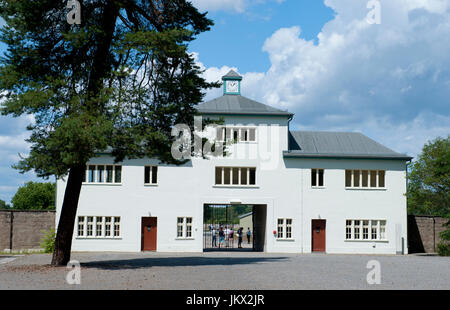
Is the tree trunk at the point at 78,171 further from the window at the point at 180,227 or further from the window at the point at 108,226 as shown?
the window at the point at 180,227

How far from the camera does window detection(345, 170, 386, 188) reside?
35.9 m

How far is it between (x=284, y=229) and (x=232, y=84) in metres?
10.4

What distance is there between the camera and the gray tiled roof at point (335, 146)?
116ft

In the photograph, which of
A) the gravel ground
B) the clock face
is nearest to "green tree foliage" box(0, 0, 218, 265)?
the gravel ground

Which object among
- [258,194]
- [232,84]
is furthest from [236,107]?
[258,194]

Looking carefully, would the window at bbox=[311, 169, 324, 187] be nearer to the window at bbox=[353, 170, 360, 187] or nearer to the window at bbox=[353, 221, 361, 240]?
the window at bbox=[353, 170, 360, 187]

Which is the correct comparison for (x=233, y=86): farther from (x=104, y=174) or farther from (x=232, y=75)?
(x=104, y=174)

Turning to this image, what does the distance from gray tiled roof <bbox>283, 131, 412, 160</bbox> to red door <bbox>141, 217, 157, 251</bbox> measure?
921 cm

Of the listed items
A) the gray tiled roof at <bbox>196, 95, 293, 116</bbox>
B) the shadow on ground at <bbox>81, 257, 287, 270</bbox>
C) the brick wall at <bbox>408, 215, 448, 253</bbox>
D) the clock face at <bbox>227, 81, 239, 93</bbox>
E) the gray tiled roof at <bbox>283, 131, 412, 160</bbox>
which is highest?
the clock face at <bbox>227, 81, 239, 93</bbox>

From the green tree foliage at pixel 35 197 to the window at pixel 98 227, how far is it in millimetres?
43813

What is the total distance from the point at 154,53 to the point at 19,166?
18.9 feet

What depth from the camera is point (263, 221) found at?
3603cm

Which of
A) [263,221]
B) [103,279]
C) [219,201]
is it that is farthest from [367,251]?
[103,279]

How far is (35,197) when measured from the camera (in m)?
76.2
